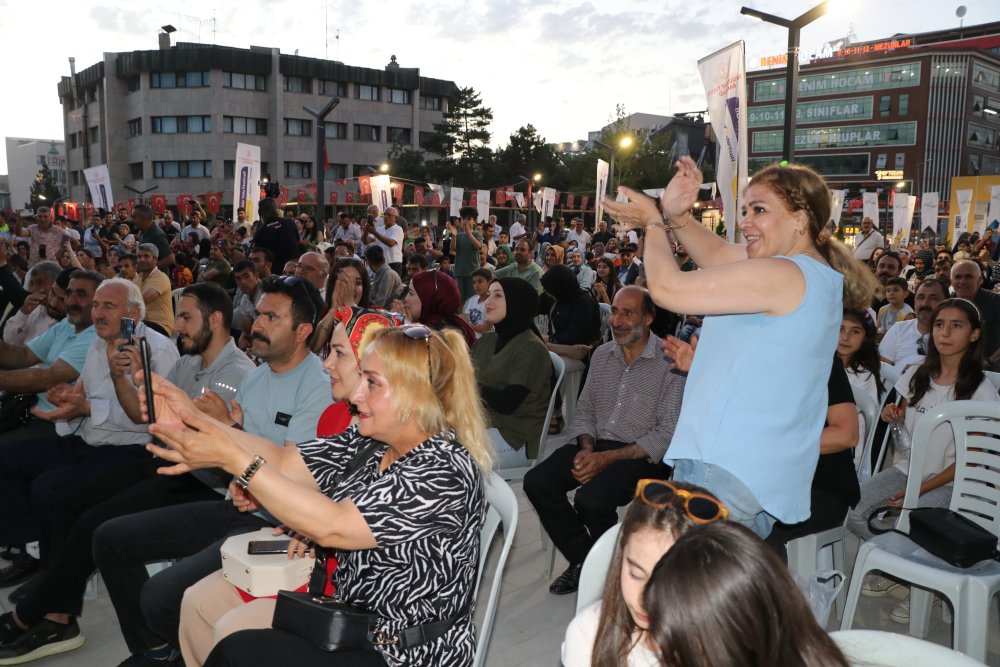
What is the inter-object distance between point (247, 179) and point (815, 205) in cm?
1279

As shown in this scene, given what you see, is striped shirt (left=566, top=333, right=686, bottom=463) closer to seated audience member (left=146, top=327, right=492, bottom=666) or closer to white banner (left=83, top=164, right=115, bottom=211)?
seated audience member (left=146, top=327, right=492, bottom=666)

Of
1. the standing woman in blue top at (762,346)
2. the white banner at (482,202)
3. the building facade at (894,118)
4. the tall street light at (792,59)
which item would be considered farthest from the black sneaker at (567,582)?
the building facade at (894,118)

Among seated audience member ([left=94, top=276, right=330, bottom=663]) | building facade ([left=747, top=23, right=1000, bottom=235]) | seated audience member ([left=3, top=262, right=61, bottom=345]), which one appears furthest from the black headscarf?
building facade ([left=747, top=23, right=1000, bottom=235])

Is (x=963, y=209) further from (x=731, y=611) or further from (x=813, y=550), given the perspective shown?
(x=731, y=611)

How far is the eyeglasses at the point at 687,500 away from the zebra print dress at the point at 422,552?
2.21 ft

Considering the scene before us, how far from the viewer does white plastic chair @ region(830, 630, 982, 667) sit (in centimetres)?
143

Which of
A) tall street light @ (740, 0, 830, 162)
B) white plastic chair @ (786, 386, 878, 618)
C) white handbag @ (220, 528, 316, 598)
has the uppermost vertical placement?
tall street light @ (740, 0, 830, 162)

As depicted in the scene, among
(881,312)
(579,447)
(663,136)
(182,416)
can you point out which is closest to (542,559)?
(579,447)

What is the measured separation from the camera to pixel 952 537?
2672 mm

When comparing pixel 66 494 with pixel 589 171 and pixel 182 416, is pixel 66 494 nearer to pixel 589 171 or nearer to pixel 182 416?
pixel 182 416

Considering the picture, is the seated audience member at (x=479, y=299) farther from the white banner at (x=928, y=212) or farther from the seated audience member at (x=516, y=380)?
the white banner at (x=928, y=212)

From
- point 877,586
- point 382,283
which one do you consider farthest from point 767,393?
point 382,283

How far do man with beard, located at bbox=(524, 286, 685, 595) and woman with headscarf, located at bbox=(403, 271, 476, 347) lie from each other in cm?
175

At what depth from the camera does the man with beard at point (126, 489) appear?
3182 millimetres
